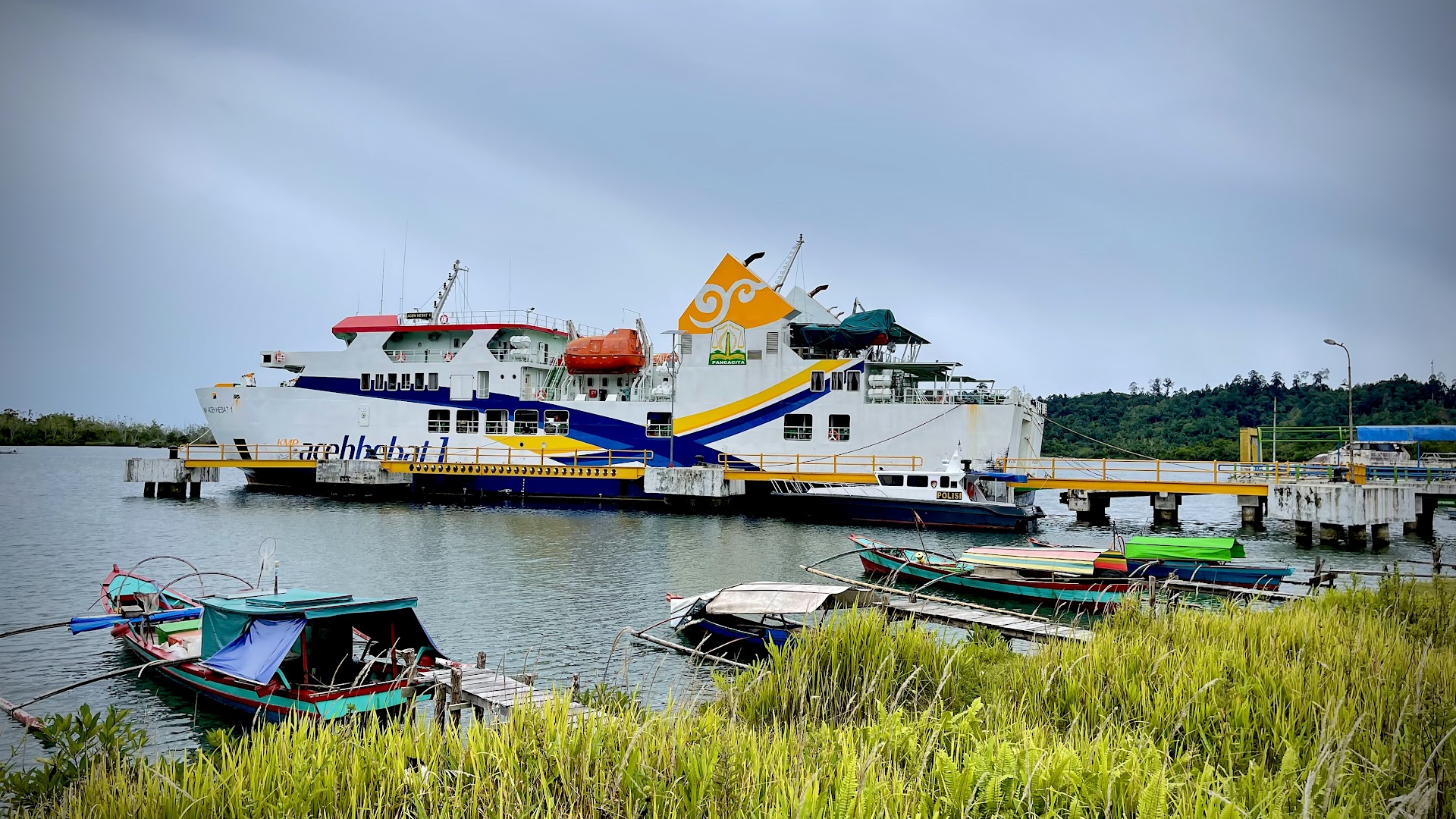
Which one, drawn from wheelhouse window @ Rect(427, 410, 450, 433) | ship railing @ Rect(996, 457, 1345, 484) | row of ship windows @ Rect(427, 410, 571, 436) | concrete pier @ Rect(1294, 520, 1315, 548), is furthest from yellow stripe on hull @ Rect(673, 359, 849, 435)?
concrete pier @ Rect(1294, 520, 1315, 548)

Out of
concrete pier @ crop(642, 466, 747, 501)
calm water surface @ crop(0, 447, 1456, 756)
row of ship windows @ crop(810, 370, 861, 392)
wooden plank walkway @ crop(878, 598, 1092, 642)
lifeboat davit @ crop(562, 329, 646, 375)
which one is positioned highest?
lifeboat davit @ crop(562, 329, 646, 375)

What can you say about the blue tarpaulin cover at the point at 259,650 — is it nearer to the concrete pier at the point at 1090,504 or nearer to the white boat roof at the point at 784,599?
the white boat roof at the point at 784,599

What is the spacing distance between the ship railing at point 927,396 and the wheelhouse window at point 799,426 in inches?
86.4

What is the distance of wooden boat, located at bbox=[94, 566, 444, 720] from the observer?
9.27m

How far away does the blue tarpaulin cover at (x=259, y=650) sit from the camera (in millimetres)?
9539

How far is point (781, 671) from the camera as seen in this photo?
803 cm

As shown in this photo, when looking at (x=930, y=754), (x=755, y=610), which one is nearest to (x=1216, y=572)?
(x=755, y=610)

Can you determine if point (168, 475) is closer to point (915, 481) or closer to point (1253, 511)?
point (915, 481)

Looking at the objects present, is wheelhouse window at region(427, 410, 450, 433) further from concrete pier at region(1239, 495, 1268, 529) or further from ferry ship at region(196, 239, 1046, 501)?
concrete pier at region(1239, 495, 1268, 529)

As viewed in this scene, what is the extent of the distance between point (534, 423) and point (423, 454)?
4.95m

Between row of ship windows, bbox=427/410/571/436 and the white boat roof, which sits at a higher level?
row of ship windows, bbox=427/410/571/436

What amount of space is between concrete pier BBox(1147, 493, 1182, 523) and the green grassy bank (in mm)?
22388

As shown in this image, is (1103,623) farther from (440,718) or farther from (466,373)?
(466,373)

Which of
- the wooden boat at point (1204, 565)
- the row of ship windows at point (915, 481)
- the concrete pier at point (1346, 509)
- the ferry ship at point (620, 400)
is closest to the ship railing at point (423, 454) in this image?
the ferry ship at point (620, 400)
